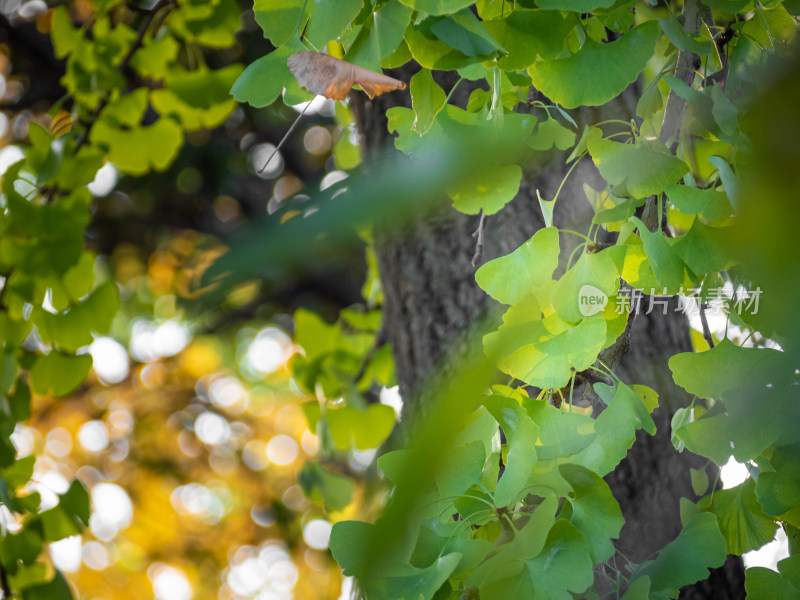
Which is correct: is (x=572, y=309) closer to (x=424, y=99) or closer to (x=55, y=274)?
(x=424, y=99)

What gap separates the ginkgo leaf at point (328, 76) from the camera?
13.7 inches

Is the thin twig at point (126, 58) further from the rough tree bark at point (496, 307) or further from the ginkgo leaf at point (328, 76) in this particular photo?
the ginkgo leaf at point (328, 76)

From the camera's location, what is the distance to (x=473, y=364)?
0.17 metres

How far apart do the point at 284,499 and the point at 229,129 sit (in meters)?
2.32

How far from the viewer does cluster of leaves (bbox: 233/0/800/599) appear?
38 centimetres

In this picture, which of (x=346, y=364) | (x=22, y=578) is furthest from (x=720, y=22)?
(x=22, y=578)

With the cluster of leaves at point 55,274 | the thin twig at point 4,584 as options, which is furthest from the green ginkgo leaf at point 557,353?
the thin twig at point 4,584

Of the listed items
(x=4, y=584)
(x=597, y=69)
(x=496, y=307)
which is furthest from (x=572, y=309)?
(x=4, y=584)

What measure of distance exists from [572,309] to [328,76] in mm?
211

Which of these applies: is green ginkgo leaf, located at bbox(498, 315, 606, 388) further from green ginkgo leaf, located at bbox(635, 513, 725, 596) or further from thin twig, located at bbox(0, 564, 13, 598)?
thin twig, located at bbox(0, 564, 13, 598)

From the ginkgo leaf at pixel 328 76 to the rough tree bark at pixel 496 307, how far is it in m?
0.29

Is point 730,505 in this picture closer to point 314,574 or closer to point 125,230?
point 125,230

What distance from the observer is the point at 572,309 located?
42 cm

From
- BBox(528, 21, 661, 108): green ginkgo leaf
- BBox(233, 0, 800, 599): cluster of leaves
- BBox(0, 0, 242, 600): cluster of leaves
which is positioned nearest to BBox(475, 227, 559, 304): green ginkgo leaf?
BBox(233, 0, 800, 599): cluster of leaves
